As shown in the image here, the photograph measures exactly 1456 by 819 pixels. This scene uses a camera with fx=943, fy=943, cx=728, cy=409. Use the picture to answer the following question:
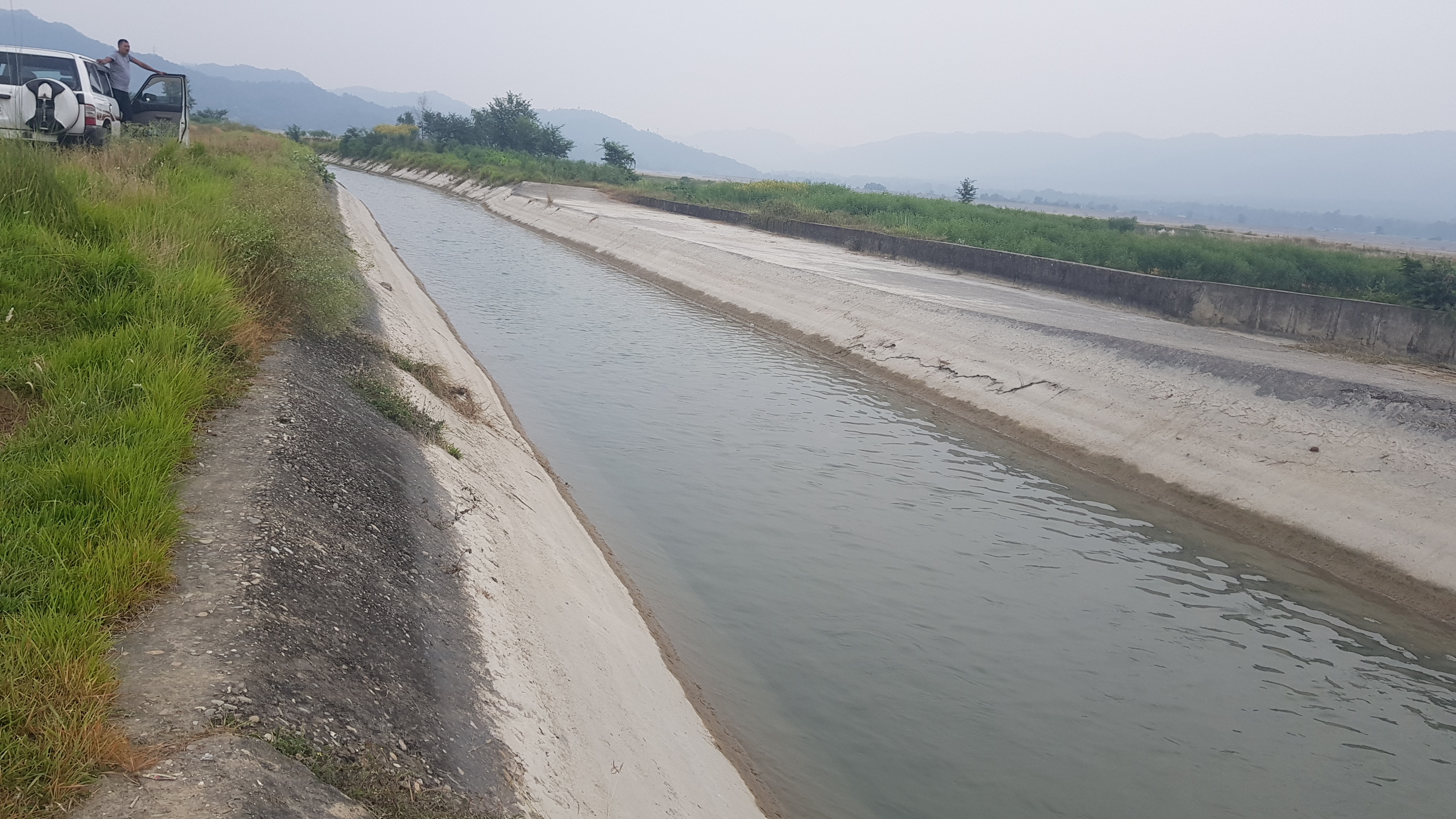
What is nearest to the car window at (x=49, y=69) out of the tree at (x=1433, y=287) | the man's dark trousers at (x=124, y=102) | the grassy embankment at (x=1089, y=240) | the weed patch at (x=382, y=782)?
the man's dark trousers at (x=124, y=102)

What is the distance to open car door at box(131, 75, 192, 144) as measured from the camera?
60.3ft

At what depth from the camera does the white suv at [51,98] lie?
1312 cm

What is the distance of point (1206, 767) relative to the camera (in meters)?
7.49

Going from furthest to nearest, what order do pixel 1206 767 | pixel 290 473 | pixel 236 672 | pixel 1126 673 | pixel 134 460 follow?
pixel 1126 673 < pixel 1206 767 < pixel 290 473 < pixel 134 460 < pixel 236 672

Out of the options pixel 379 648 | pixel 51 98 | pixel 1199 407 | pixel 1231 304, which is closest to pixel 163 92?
pixel 51 98

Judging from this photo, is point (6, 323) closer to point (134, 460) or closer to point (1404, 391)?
Answer: point (134, 460)

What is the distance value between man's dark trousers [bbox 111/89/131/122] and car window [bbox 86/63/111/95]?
0.81 metres

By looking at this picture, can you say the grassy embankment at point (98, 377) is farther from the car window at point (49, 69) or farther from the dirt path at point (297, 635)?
the car window at point (49, 69)

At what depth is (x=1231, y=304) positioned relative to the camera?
20391 mm

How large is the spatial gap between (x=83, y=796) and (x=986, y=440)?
14.9 meters

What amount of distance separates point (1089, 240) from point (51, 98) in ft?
87.5

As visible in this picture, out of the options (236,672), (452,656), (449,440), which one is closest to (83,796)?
→ (236,672)

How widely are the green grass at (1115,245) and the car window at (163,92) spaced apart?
76.2 ft

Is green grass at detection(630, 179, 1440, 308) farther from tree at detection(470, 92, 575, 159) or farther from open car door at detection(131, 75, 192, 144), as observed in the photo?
tree at detection(470, 92, 575, 159)
